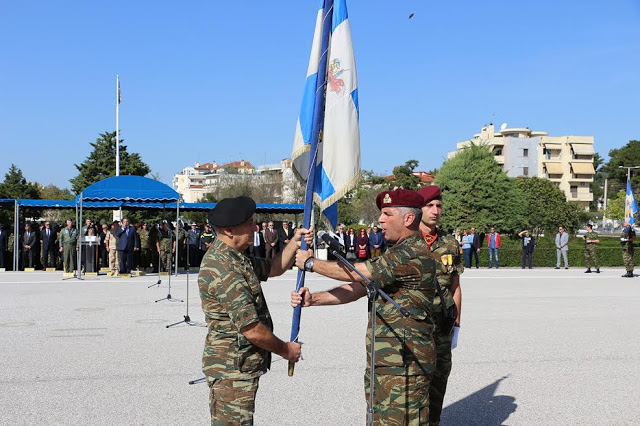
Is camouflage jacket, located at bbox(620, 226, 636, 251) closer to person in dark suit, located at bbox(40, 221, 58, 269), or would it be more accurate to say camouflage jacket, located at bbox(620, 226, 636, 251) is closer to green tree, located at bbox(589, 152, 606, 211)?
person in dark suit, located at bbox(40, 221, 58, 269)

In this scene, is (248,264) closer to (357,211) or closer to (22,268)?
(22,268)

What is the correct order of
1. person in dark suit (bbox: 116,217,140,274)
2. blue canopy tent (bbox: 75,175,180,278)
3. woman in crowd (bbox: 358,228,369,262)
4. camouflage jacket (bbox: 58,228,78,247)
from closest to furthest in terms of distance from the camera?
blue canopy tent (bbox: 75,175,180,278) → person in dark suit (bbox: 116,217,140,274) → camouflage jacket (bbox: 58,228,78,247) → woman in crowd (bbox: 358,228,369,262)

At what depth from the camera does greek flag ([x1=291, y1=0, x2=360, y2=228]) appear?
5.30 meters

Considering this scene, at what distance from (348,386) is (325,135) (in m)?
3.19

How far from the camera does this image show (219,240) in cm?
418

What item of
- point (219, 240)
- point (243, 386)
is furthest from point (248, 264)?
Answer: point (243, 386)

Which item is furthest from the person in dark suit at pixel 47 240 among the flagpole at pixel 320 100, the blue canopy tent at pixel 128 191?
the flagpole at pixel 320 100

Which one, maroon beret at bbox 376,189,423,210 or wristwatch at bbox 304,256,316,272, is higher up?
maroon beret at bbox 376,189,423,210

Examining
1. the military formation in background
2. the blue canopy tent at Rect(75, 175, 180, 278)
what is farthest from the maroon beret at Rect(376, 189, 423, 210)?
the military formation in background

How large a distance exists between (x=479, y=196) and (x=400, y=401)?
175ft

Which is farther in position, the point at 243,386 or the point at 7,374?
the point at 7,374

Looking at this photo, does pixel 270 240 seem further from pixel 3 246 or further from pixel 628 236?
pixel 628 236

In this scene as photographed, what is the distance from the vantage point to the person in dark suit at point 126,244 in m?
23.0

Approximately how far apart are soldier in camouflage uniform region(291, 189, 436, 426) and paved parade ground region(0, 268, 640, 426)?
206cm
